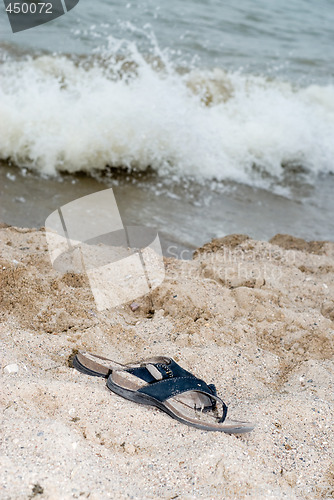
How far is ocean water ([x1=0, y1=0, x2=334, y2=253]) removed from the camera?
16.5ft

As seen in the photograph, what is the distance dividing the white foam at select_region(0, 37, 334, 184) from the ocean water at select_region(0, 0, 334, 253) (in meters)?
0.02

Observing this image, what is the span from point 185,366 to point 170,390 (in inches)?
13.4

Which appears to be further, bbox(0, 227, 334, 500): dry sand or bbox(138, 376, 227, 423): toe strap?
bbox(138, 376, 227, 423): toe strap

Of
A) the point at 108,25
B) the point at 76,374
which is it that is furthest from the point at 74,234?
the point at 108,25

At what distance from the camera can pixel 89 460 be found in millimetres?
1617

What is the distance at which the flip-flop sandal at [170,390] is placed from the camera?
1.93 metres

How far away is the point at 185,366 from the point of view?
2312 millimetres

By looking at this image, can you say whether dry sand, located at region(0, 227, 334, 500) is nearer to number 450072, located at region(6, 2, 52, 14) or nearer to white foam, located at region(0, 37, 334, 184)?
white foam, located at region(0, 37, 334, 184)

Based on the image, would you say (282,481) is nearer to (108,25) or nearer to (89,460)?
(89,460)

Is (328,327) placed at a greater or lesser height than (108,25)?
lesser

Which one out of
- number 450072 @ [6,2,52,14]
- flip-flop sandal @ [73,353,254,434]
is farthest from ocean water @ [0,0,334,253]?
flip-flop sandal @ [73,353,254,434]

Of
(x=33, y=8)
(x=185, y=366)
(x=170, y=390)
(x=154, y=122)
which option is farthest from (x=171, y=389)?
(x=33, y=8)

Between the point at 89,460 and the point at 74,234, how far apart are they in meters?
2.64

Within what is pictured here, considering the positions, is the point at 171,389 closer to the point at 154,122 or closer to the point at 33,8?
the point at 154,122
